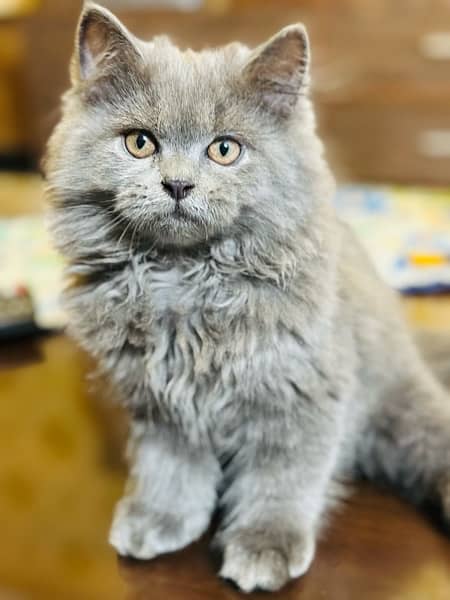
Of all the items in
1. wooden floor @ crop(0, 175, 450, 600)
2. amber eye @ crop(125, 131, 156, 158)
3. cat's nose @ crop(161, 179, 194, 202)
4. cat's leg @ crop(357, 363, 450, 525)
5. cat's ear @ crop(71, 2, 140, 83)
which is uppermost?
cat's ear @ crop(71, 2, 140, 83)

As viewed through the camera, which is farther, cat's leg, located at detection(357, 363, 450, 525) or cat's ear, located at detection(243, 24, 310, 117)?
cat's leg, located at detection(357, 363, 450, 525)

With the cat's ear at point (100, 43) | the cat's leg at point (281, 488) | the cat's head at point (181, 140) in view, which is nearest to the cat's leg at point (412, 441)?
the cat's leg at point (281, 488)

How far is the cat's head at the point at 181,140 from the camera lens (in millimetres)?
961

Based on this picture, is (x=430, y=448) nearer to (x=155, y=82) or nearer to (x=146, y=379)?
(x=146, y=379)

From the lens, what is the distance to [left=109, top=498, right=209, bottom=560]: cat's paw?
107 cm

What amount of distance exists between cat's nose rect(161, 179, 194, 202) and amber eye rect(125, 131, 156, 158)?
60 millimetres

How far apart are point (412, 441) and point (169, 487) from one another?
1.29 feet

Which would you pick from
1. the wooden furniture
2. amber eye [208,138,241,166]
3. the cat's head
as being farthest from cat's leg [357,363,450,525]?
the wooden furniture

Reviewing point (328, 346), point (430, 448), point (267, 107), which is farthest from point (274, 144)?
point (430, 448)

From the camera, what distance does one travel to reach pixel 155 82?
0.99m

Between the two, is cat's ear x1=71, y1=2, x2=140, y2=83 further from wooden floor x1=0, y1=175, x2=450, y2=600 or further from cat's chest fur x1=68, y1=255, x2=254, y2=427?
wooden floor x1=0, y1=175, x2=450, y2=600

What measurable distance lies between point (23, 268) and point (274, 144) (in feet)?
4.61

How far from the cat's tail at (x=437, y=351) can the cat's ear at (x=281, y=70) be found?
0.68 metres

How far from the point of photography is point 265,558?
1.02 metres
